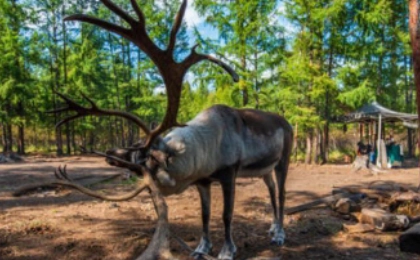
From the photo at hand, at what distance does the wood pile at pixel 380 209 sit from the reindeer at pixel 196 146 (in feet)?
5.40

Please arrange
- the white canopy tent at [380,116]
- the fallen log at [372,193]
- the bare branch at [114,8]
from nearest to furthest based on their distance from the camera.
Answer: the bare branch at [114,8] < the fallen log at [372,193] < the white canopy tent at [380,116]

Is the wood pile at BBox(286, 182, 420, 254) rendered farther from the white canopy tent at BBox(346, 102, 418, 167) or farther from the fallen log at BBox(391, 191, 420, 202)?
the white canopy tent at BBox(346, 102, 418, 167)

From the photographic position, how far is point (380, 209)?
682cm

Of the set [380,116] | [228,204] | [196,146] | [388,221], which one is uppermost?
[380,116]

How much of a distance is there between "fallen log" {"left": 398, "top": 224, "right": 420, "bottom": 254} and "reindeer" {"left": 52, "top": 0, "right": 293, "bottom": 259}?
160 centimetres

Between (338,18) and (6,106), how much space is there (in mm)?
23604

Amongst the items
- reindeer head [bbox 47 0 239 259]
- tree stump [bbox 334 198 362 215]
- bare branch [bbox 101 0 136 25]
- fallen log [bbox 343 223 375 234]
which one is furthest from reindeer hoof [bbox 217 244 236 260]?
tree stump [bbox 334 198 362 215]

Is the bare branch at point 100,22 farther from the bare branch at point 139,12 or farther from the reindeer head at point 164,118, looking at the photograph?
the bare branch at point 139,12

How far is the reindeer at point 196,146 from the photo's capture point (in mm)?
3381

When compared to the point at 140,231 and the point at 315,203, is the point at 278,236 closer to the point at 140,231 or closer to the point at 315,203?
the point at 140,231

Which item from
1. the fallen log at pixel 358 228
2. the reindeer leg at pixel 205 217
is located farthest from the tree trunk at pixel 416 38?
the reindeer leg at pixel 205 217

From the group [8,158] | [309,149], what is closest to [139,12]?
[309,149]

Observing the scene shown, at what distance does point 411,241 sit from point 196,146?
10.9ft

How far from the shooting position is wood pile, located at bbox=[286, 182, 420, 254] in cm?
518
